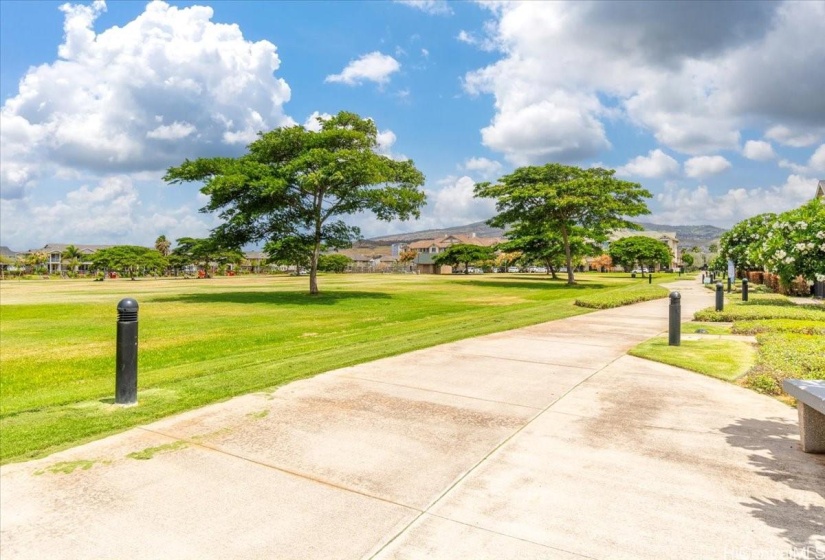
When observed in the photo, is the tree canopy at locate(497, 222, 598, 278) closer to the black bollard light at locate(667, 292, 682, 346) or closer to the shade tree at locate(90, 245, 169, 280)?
the black bollard light at locate(667, 292, 682, 346)

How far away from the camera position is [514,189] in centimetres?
4044

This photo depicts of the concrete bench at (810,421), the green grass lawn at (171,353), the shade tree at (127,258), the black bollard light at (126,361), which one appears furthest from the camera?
the shade tree at (127,258)

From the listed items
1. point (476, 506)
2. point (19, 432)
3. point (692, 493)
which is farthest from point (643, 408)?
point (19, 432)

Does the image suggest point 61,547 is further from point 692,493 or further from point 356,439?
point 692,493

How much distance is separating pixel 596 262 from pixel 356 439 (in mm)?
130838

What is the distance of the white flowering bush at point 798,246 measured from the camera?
1516 centimetres

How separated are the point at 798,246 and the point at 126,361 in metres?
17.9

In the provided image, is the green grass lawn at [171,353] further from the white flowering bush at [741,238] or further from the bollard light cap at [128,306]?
the white flowering bush at [741,238]

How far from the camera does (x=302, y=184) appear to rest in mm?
24953

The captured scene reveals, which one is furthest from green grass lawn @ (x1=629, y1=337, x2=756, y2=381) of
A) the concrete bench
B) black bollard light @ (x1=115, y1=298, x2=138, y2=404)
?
black bollard light @ (x1=115, y1=298, x2=138, y2=404)

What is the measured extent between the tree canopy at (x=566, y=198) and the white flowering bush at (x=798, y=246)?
19.5m

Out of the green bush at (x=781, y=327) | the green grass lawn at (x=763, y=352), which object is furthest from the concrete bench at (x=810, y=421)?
the green bush at (x=781, y=327)

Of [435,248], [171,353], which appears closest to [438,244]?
[435,248]

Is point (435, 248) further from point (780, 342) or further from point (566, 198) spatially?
point (780, 342)
